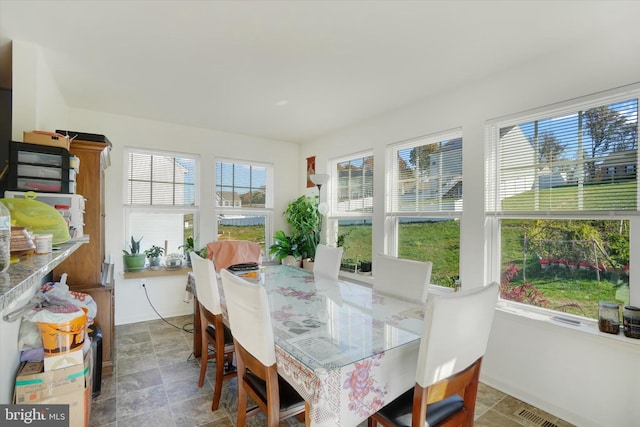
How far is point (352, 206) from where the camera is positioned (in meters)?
4.19

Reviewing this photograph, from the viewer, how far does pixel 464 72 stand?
2566 mm

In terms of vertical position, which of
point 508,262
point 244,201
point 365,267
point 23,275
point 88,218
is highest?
point 244,201

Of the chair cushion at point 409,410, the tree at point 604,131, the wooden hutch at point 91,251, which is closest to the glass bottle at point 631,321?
the tree at point 604,131

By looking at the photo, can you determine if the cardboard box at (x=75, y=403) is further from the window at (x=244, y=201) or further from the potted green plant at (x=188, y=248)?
the window at (x=244, y=201)

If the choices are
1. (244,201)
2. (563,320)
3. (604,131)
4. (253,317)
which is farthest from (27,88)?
(563,320)

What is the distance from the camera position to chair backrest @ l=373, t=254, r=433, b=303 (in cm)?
217

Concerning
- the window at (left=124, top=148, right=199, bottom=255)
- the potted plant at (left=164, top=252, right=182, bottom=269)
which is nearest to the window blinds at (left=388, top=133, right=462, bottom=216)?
the window at (left=124, top=148, right=199, bottom=255)

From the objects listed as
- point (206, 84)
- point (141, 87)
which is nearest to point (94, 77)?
point (141, 87)

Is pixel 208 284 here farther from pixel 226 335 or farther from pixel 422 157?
pixel 422 157

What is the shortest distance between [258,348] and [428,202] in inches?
95.6

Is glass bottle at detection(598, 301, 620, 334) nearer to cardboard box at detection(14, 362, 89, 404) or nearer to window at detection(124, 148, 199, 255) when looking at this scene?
cardboard box at detection(14, 362, 89, 404)

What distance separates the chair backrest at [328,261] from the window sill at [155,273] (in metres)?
2.00

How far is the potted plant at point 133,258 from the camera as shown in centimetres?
379

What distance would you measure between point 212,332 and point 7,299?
1.80m
